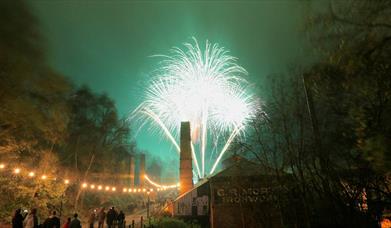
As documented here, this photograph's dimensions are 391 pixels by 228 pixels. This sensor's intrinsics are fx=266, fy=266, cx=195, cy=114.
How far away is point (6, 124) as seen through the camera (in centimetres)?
1769

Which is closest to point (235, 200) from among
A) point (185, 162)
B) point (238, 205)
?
point (238, 205)

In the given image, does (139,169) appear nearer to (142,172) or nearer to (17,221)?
(142,172)

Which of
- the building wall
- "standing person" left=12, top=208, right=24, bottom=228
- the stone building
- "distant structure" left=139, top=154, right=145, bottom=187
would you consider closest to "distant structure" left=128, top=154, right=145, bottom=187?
"distant structure" left=139, top=154, right=145, bottom=187

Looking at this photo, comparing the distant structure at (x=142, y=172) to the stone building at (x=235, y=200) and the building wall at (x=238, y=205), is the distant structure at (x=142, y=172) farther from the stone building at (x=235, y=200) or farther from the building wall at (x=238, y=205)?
the building wall at (x=238, y=205)

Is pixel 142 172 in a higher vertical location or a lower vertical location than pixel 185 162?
higher

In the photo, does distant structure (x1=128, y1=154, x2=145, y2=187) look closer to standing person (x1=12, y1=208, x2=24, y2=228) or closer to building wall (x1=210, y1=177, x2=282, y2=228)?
building wall (x1=210, y1=177, x2=282, y2=228)

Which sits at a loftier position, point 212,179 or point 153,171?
point 153,171

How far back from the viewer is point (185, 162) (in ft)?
103

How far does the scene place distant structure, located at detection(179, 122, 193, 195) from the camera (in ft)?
101

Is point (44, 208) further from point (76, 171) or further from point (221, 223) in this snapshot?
point (221, 223)

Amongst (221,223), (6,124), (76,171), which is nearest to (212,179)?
(221,223)

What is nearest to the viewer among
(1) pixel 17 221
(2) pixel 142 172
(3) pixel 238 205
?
(1) pixel 17 221

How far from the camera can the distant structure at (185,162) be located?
1212 inches

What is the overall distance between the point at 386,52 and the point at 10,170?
73.6 ft
